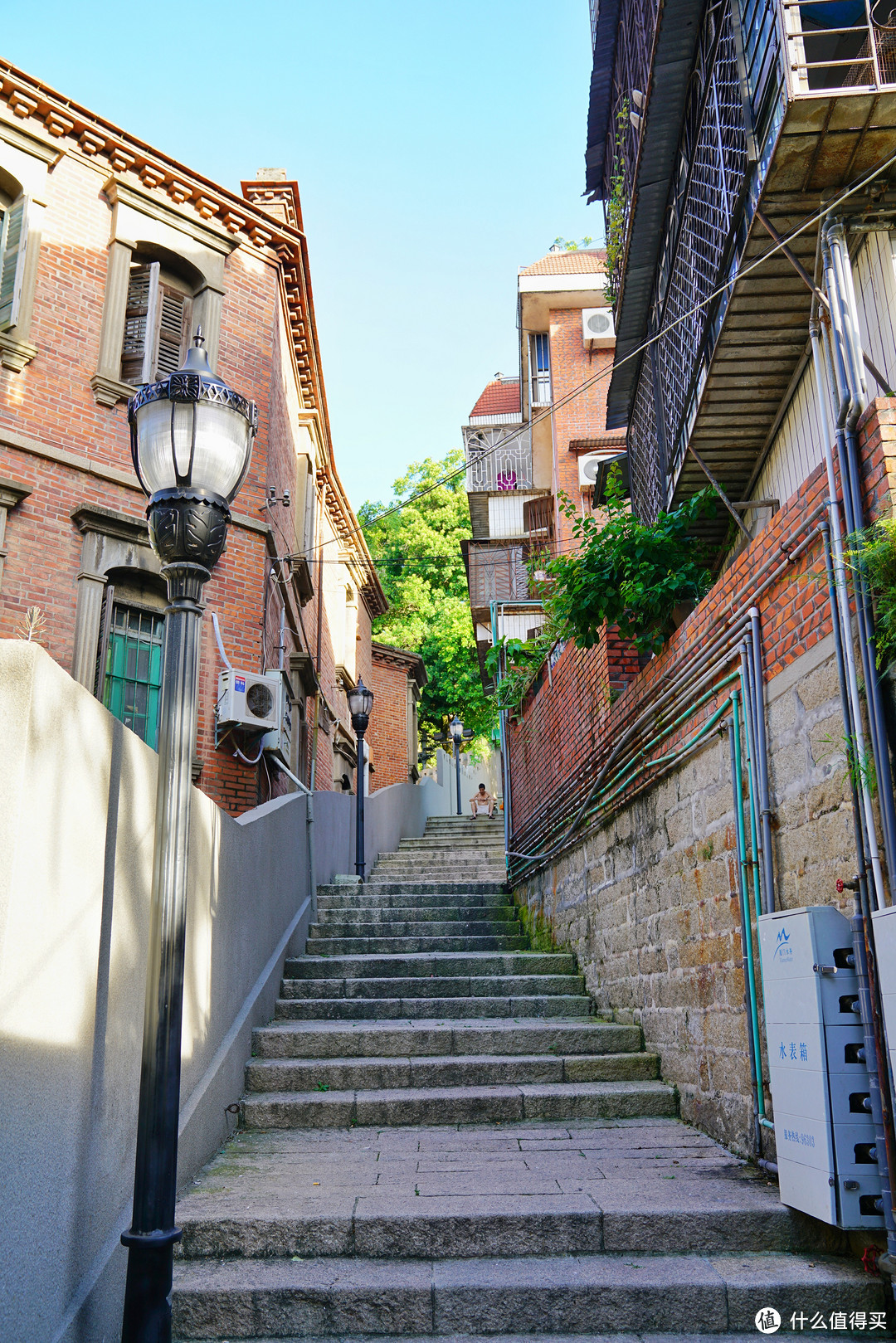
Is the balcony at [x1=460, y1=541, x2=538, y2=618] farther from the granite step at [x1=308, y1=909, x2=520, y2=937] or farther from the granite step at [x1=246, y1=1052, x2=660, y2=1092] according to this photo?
the granite step at [x1=246, y1=1052, x2=660, y2=1092]

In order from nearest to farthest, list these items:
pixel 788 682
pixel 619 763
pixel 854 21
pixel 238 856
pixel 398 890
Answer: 1. pixel 788 682
2. pixel 854 21
3. pixel 238 856
4. pixel 619 763
5. pixel 398 890

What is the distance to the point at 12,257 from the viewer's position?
902cm

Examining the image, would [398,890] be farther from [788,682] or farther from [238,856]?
[788,682]

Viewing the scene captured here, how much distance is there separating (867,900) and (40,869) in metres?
2.70

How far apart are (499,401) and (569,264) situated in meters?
7.32

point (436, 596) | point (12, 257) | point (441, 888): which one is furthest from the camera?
point (436, 596)

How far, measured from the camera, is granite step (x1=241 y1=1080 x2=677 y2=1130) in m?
5.43

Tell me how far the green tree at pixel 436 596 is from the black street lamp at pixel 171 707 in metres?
23.6

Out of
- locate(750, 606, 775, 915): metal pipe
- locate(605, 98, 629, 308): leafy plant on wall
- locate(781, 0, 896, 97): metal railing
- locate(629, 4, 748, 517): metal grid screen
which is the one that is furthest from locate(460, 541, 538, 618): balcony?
locate(750, 606, 775, 915): metal pipe

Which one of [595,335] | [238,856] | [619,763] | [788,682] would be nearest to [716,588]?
[788,682]

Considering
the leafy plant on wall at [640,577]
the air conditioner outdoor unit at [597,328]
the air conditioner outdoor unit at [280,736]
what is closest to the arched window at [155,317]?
the air conditioner outdoor unit at [280,736]

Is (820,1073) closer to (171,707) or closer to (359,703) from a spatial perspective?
(171,707)

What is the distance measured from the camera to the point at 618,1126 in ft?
17.3

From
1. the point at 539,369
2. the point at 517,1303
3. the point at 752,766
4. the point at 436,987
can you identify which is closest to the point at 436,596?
the point at 539,369
